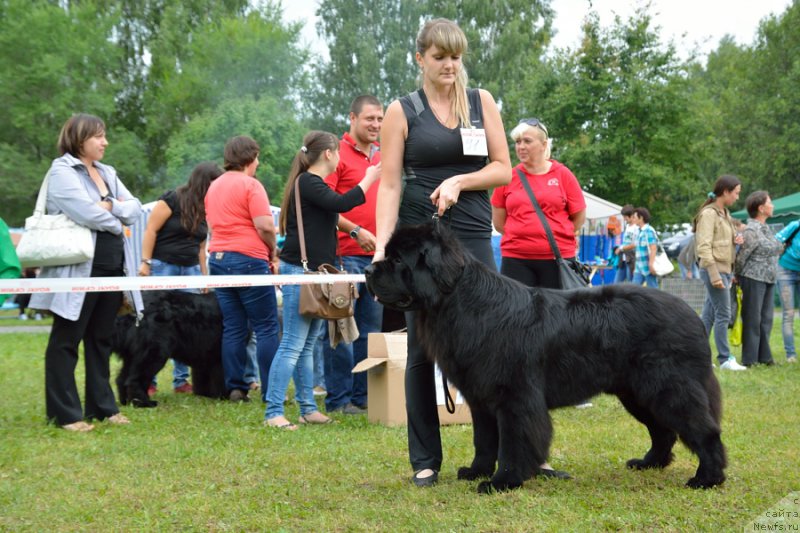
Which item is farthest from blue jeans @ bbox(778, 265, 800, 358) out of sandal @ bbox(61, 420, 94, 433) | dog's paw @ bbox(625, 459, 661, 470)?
sandal @ bbox(61, 420, 94, 433)

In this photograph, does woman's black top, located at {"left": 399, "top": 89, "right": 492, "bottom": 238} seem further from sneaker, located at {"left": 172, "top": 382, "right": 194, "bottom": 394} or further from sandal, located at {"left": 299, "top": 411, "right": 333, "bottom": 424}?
sneaker, located at {"left": 172, "top": 382, "right": 194, "bottom": 394}

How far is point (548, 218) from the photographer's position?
20.0 feet

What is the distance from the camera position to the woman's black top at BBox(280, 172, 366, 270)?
5.73 metres

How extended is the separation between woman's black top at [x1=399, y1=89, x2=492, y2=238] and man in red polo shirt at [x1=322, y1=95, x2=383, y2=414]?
2.39 meters

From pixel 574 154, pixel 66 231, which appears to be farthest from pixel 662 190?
pixel 66 231

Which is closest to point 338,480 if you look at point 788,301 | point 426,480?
point 426,480

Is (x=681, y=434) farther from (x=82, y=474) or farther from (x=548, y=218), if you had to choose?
(x=82, y=474)

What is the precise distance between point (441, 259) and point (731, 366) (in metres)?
6.53

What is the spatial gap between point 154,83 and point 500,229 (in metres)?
33.3

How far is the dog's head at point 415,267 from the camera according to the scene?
3.64 m

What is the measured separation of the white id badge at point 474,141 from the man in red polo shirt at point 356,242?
8.30 ft

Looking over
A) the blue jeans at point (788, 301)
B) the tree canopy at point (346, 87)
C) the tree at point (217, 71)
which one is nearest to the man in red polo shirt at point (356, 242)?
the blue jeans at point (788, 301)

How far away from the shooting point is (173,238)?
781 centimetres

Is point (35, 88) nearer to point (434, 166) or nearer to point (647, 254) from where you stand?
point (647, 254)
